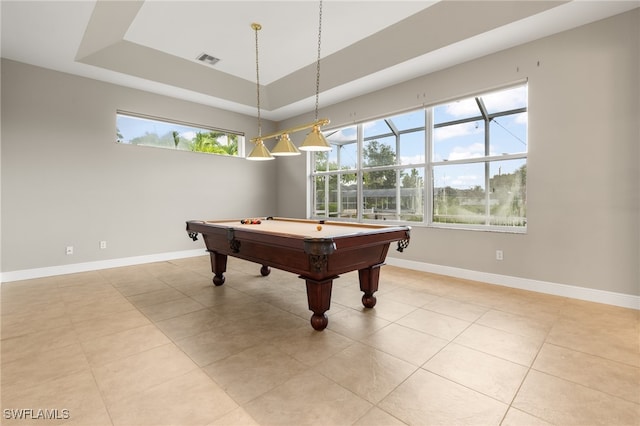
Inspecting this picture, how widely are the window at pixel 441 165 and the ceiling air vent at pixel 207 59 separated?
7.76ft

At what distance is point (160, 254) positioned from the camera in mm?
5305

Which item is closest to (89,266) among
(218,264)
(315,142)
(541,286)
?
(218,264)

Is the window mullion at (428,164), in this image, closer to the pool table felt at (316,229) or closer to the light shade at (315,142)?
the pool table felt at (316,229)

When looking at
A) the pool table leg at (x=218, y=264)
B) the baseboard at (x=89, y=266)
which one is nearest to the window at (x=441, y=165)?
the pool table leg at (x=218, y=264)

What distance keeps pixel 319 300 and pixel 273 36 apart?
3.44 meters

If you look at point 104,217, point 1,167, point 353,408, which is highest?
point 1,167

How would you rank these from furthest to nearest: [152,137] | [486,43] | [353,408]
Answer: [152,137] < [486,43] < [353,408]

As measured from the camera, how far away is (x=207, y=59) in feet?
15.4

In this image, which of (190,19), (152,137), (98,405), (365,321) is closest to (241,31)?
(190,19)

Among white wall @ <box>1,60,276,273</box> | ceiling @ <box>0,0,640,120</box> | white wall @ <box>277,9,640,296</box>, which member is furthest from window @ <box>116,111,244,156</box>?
white wall @ <box>277,9,640,296</box>

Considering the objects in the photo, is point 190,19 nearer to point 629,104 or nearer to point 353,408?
point 353,408

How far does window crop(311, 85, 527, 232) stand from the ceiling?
0.67m

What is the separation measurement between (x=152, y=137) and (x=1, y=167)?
1.95 meters

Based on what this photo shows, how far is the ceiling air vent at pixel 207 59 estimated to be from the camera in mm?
4583
